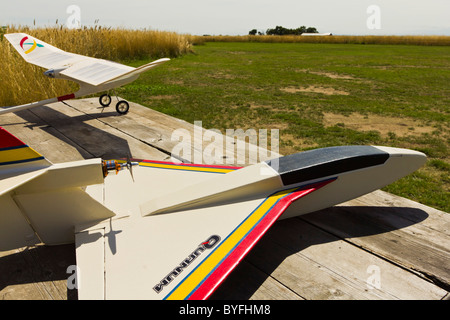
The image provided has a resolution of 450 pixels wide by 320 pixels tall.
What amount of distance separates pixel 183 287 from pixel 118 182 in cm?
218

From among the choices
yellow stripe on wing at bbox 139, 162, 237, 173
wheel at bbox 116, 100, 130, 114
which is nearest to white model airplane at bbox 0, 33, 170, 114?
wheel at bbox 116, 100, 130, 114

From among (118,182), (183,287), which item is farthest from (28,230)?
(183,287)

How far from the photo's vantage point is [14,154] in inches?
107

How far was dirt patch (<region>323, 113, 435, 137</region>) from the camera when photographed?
10383 millimetres

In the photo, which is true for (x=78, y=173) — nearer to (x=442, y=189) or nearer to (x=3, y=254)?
(x=3, y=254)

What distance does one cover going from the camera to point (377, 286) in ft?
9.75

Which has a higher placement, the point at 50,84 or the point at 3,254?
the point at 50,84

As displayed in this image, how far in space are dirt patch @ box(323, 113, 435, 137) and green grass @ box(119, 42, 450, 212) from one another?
0.04 m

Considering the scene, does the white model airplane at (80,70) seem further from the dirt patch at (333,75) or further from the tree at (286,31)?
the tree at (286,31)

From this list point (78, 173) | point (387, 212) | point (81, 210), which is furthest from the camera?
point (387, 212)

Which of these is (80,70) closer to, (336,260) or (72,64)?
(72,64)

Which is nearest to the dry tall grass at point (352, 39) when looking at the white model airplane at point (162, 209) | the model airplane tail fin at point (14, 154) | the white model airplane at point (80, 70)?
the white model airplane at point (80, 70)

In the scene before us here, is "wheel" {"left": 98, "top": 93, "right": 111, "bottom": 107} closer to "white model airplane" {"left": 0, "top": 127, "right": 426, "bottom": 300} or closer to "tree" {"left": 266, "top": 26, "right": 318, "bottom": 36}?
"white model airplane" {"left": 0, "top": 127, "right": 426, "bottom": 300}

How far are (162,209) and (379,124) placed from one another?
33.8ft
